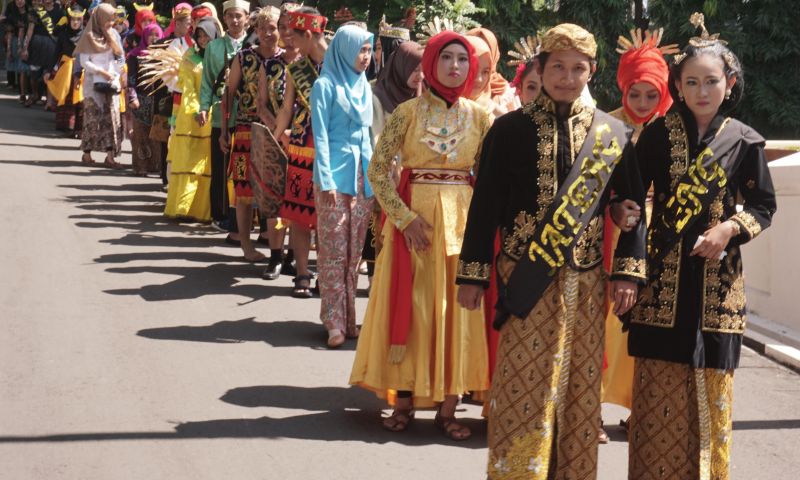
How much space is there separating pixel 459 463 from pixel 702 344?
4.84 ft

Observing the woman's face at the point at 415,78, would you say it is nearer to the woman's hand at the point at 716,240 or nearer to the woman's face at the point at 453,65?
the woman's face at the point at 453,65

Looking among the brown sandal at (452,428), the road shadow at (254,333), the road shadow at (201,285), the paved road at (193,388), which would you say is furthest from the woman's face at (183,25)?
the brown sandal at (452,428)

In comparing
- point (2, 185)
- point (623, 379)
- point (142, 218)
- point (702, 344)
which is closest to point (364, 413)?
point (623, 379)

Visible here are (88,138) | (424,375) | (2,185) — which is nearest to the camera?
(424,375)

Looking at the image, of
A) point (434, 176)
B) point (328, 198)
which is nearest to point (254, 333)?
point (328, 198)

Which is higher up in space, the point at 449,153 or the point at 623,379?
the point at 449,153

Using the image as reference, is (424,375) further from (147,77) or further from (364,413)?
(147,77)

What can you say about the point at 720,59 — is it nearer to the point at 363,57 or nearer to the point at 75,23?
the point at 363,57

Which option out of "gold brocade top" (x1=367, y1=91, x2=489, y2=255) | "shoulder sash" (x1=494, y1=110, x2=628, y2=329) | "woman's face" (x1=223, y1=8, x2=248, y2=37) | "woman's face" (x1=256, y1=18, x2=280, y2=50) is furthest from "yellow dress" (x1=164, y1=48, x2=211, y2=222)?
"shoulder sash" (x1=494, y1=110, x2=628, y2=329)

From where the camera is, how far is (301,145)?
9281 mm

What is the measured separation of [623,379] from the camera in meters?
6.67

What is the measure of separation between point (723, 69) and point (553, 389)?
4.94ft

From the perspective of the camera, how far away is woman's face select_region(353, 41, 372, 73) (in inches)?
326

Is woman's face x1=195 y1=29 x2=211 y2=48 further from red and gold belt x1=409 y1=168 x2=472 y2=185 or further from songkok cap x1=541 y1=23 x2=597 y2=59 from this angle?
songkok cap x1=541 y1=23 x2=597 y2=59
